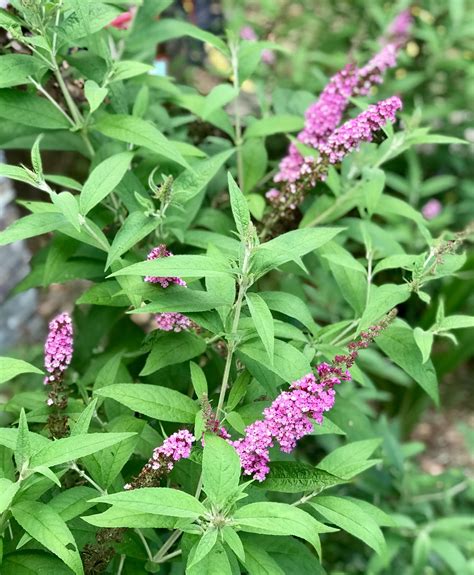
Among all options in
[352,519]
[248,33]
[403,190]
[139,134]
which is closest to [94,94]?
[139,134]

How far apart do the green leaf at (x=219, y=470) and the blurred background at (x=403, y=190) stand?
56.0 inches

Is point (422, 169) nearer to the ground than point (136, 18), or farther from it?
nearer to the ground

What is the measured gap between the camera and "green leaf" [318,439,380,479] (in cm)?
123

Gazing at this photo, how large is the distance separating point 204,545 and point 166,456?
16cm

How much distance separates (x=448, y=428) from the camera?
13.2ft

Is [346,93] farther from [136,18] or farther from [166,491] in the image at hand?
[166,491]

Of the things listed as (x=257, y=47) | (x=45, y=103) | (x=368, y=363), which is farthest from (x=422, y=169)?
(x=45, y=103)

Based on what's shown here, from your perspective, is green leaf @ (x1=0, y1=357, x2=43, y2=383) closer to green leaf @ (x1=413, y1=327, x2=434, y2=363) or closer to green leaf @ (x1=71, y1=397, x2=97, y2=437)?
green leaf @ (x1=71, y1=397, x2=97, y2=437)

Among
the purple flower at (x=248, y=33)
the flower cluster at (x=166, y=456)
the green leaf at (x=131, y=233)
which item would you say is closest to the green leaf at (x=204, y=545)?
the flower cluster at (x=166, y=456)

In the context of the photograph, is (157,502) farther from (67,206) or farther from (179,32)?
(179,32)

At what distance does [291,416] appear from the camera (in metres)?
1.04

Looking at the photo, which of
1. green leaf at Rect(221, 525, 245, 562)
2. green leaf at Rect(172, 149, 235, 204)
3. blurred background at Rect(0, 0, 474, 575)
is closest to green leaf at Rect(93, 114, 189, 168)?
green leaf at Rect(172, 149, 235, 204)

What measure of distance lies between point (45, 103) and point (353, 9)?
2892 millimetres

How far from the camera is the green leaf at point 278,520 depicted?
93 cm
